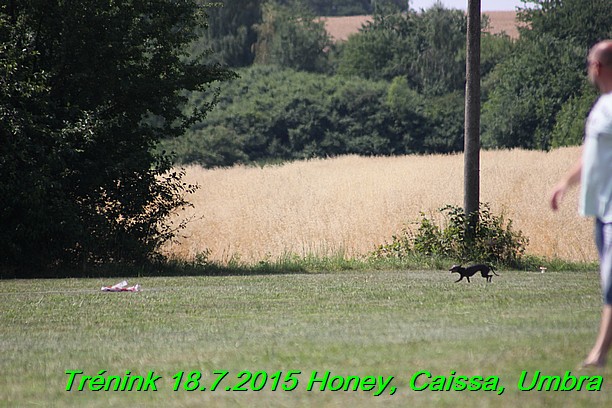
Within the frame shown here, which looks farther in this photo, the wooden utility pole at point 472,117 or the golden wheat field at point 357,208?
the golden wheat field at point 357,208

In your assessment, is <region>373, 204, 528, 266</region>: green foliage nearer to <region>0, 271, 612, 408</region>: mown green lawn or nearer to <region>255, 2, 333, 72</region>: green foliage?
<region>0, 271, 612, 408</region>: mown green lawn

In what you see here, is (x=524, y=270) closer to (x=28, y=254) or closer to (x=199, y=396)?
(x=28, y=254)

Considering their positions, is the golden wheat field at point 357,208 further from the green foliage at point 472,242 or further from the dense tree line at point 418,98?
the dense tree line at point 418,98

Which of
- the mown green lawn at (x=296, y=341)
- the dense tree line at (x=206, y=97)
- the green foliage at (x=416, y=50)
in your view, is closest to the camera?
the mown green lawn at (x=296, y=341)

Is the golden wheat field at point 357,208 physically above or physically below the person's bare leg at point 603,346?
below

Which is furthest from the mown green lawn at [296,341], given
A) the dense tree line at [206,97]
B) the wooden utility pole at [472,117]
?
the wooden utility pole at [472,117]

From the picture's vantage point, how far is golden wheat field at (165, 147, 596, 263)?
82.2 feet

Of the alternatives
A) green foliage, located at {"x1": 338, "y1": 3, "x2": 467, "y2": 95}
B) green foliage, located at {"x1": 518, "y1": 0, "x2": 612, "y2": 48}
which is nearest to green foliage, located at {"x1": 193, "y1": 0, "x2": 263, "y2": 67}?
green foliage, located at {"x1": 338, "y1": 3, "x2": 467, "y2": 95}

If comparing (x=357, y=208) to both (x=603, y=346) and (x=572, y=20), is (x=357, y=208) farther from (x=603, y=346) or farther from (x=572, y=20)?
(x=572, y=20)

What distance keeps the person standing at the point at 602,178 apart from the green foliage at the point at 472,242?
13.6 metres

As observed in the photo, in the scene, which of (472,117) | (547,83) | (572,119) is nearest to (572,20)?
(547,83)

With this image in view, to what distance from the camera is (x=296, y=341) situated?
9227 mm

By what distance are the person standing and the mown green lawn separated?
0.26 meters

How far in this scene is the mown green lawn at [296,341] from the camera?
681 centimetres
